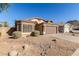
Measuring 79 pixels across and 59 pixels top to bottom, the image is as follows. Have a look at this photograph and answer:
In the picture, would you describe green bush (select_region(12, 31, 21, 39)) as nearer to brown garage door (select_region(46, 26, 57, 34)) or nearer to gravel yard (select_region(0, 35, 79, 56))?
gravel yard (select_region(0, 35, 79, 56))

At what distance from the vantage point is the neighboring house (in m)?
6.80

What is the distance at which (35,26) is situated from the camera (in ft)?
22.4

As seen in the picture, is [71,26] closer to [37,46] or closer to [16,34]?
[37,46]

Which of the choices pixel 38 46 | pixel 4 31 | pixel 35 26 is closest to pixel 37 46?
pixel 38 46

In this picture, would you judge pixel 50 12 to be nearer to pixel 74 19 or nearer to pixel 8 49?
pixel 74 19

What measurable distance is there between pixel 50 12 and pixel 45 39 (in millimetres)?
621

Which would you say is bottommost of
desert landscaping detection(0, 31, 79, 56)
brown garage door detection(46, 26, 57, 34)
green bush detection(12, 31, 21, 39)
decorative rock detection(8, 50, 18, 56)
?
decorative rock detection(8, 50, 18, 56)

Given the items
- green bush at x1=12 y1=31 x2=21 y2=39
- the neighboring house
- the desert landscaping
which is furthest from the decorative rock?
the neighboring house

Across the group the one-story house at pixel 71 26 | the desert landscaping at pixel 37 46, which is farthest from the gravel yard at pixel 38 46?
the one-story house at pixel 71 26

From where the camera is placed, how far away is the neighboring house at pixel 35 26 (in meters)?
6.80

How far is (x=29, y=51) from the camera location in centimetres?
678

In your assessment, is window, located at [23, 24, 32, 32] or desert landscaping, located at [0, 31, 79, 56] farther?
window, located at [23, 24, 32, 32]

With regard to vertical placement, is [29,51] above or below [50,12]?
below

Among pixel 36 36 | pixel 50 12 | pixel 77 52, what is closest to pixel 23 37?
pixel 36 36
